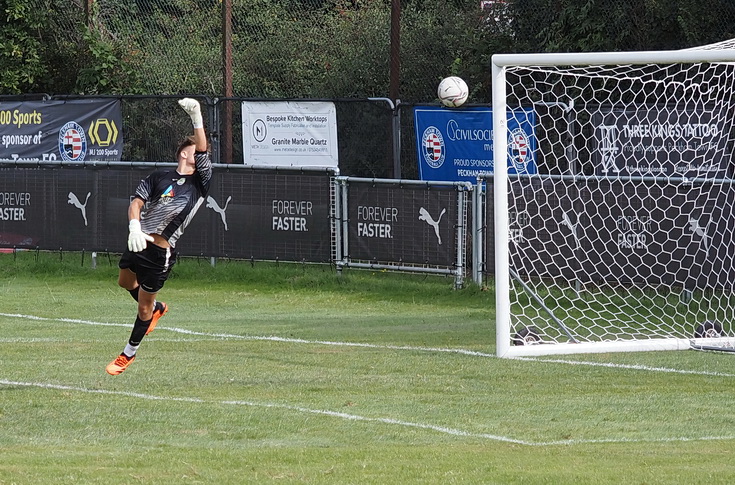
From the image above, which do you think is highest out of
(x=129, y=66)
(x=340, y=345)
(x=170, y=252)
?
(x=129, y=66)

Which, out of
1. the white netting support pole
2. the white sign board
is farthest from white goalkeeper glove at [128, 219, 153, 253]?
the white sign board

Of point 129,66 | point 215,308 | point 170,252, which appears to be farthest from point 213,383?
point 129,66

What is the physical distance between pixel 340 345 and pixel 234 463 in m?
5.50

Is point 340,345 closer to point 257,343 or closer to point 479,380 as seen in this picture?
point 257,343

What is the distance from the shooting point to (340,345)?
1279cm

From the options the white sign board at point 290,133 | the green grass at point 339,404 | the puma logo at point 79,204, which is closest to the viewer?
the green grass at point 339,404

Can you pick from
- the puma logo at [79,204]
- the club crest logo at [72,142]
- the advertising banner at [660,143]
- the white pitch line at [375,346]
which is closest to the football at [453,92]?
the advertising banner at [660,143]

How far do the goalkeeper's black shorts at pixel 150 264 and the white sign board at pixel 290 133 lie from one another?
25.3 ft

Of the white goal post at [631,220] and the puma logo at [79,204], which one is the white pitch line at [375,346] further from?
the puma logo at [79,204]

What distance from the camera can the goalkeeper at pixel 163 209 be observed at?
35.3 ft

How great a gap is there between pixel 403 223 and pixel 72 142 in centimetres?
650

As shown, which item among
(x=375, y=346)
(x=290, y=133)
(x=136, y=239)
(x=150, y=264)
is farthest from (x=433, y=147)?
(x=136, y=239)

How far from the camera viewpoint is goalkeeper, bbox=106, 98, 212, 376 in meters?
10.8

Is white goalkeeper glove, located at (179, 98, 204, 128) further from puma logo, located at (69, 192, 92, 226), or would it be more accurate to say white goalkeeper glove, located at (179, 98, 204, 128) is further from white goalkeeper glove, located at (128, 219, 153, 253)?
puma logo, located at (69, 192, 92, 226)
